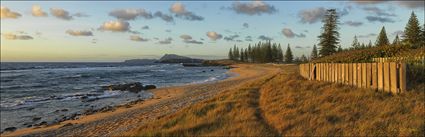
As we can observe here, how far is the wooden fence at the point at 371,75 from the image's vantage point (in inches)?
408

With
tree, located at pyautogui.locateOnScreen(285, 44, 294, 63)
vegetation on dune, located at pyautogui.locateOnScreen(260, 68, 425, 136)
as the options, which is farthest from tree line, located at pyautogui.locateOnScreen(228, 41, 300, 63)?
vegetation on dune, located at pyautogui.locateOnScreen(260, 68, 425, 136)

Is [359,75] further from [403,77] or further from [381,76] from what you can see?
[403,77]

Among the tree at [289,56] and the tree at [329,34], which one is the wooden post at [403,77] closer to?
the tree at [329,34]

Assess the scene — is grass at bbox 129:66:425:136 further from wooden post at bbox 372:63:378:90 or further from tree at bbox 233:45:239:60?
tree at bbox 233:45:239:60

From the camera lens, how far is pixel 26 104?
27500 millimetres

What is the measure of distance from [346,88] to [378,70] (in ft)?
4.92

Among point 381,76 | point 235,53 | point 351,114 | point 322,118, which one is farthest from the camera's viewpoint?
point 235,53

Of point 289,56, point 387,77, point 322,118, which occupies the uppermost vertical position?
point 289,56

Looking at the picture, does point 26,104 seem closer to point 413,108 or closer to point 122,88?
point 122,88

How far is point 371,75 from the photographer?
11734 mm

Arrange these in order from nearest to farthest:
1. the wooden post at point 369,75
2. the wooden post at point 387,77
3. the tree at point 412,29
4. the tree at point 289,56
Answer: the wooden post at point 387,77 → the wooden post at point 369,75 → the tree at point 412,29 → the tree at point 289,56

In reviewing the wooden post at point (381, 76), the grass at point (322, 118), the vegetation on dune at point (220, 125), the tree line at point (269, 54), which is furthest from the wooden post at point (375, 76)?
the tree line at point (269, 54)

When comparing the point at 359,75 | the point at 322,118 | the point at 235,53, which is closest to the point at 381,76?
the point at 359,75

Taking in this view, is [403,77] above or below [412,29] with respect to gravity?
below
